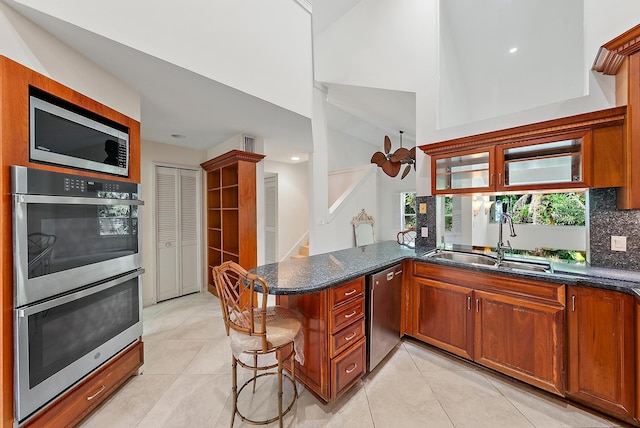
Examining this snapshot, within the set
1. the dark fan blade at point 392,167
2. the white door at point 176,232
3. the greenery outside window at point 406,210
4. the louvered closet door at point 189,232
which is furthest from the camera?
the greenery outside window at point 406,210

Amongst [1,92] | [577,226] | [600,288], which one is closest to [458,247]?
[600,288]

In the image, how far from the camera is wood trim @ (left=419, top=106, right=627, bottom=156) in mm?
1772

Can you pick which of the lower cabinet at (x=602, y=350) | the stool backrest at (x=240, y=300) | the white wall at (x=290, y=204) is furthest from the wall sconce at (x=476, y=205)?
the white wall at (x=290, y=204)

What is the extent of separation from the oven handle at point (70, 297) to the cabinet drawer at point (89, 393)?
1.84ft

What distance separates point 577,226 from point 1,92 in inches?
210

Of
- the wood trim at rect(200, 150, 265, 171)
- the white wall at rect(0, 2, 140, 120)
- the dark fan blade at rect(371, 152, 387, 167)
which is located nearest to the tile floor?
the white wall at rect(0, 2, 140, 120)

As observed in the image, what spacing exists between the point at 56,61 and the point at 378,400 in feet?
10.1

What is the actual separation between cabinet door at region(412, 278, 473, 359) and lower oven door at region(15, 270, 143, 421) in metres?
2.54

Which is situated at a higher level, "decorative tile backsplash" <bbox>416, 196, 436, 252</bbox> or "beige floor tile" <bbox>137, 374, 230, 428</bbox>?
"decorative tile backsplash" <bbox>416, 196, 436, 252</bbox>

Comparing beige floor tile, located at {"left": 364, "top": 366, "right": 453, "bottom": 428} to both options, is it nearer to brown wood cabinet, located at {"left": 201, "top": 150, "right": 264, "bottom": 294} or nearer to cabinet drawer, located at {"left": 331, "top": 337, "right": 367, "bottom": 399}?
cabinet drawer, located at {"left": 331, "top": 337, "right": 367, "bottom": 399}

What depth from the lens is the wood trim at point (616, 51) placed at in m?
1.52

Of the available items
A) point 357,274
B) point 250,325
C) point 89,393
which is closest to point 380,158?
point 357,274

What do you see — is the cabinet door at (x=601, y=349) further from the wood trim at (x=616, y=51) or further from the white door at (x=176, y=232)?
the white door at (x=176, y=232)

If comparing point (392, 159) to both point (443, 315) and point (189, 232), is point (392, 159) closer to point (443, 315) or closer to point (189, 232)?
point (443, 315)
